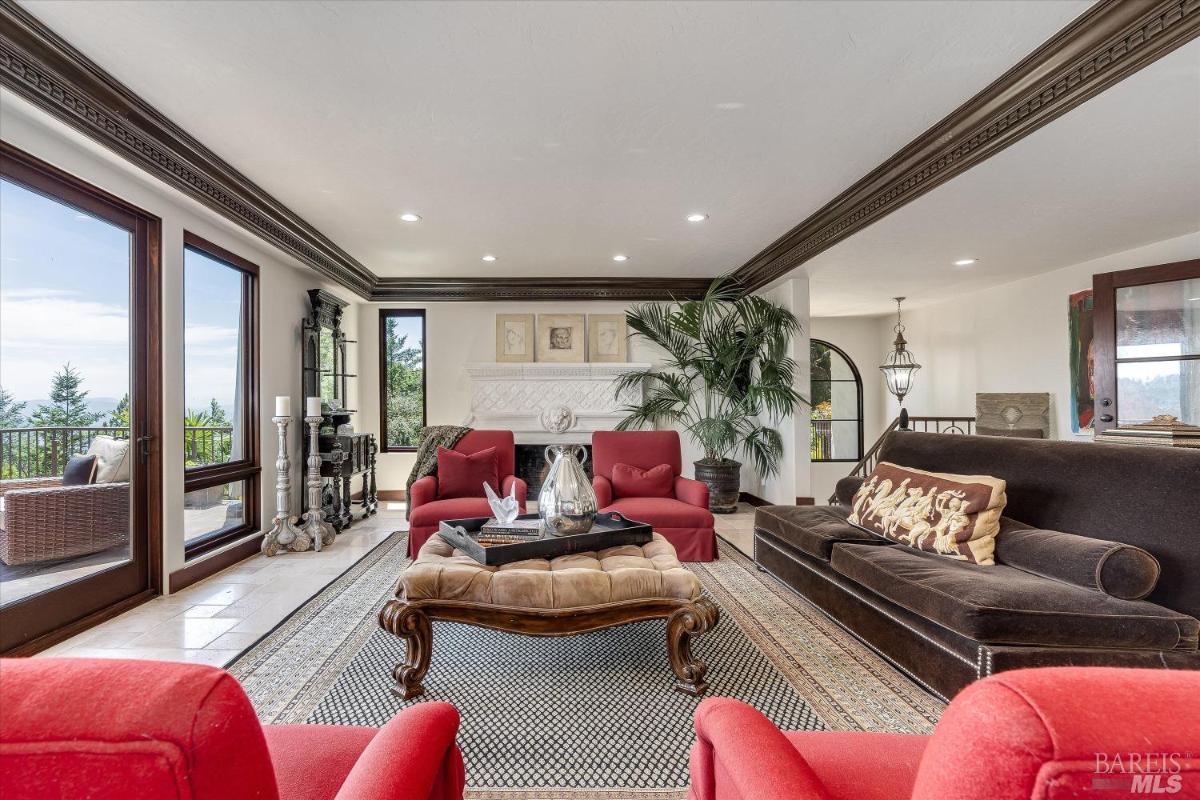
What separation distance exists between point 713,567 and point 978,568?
1.67 m

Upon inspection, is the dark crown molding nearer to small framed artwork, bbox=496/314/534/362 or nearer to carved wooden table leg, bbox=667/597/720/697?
small framed artwork, bbox=496/314/534/362

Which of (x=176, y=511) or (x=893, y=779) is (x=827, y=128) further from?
(x=176, y=511)

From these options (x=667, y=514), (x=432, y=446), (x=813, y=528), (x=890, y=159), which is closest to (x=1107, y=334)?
(x=890, y=159)

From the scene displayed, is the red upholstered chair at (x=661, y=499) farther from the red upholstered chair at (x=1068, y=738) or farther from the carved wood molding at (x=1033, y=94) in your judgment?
the red upholstered chair at (x=1068, y=738)

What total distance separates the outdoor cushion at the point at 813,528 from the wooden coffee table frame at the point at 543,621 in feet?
3.19

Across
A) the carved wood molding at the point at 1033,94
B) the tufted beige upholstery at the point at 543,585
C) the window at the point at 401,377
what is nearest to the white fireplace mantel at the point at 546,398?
the window at the point at 401,377

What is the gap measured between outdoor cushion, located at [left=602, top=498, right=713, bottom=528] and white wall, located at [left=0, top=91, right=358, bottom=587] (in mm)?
2703

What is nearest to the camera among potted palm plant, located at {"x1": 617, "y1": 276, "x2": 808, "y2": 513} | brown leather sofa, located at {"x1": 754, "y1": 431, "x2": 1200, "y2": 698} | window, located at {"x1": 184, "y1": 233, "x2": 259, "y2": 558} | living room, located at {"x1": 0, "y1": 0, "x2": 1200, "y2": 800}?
living room, located at {"x1": 0, "y1": 0, "x2": 1200, "y2": 800}

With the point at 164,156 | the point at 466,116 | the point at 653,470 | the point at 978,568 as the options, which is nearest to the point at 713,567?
the point at 653,470

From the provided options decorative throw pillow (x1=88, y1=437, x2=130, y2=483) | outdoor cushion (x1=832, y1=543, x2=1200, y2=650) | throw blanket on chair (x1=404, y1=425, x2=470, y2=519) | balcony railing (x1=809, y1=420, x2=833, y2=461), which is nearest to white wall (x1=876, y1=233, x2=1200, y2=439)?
balcony railing (x1=809, y1=420, x2=833, y2=461)

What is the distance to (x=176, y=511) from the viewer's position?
10.7 feet

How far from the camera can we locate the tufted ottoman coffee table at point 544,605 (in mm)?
2055

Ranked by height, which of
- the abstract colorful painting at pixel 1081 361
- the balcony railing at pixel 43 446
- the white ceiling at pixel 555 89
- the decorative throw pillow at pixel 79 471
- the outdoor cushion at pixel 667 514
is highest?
the white ceiling at pixel 555 89

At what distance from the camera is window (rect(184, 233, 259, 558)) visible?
355 centimetres
